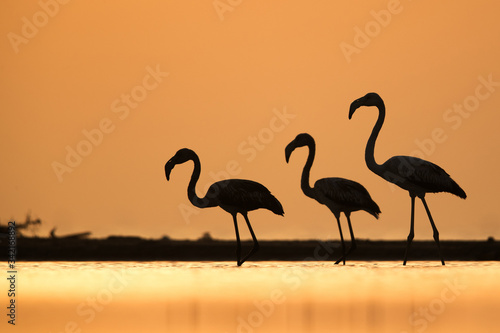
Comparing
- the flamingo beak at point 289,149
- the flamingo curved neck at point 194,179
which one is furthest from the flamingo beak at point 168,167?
the flamingo beak at point 289,149

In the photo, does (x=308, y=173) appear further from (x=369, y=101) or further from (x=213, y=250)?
(x=213, y=250)

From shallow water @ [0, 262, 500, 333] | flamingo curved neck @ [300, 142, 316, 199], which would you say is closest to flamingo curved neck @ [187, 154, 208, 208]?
flamingo curved neck @ [300, 142, 316, 199]

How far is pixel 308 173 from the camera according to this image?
66.6ft

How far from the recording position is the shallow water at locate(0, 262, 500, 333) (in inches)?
396

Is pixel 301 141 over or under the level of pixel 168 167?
over

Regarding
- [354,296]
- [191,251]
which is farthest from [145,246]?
[354,296]

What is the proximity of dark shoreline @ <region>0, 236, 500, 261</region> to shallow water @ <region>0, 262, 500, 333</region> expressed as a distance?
11.1m

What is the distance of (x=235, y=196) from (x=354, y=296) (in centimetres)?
688

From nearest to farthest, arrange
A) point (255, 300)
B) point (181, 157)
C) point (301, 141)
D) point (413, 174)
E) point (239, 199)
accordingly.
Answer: point (255, 300)
point (413, 174)
point (239, 199)
point (181, 157)
point (301, 141)

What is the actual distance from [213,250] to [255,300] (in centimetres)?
1920

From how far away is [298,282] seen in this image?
14.8 metres

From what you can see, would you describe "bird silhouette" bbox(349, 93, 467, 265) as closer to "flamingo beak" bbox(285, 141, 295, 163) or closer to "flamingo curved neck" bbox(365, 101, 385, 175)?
"flamingo curved neck" bbox(365, 101, 385, 175)

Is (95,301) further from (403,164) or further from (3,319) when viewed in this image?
(403,164)

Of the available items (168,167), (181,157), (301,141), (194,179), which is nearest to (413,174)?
(301,141)
